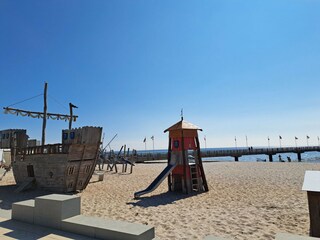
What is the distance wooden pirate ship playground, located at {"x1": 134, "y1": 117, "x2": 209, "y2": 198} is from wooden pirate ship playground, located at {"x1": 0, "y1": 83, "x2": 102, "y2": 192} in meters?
3.99

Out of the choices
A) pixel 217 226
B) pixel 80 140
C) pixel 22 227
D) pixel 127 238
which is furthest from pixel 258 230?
pixel 80 140

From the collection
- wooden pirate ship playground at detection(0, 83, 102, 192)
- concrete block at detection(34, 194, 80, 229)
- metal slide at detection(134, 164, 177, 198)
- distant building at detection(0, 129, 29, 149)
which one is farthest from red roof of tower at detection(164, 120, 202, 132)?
distant building at detection(0, 129, 29, 149)

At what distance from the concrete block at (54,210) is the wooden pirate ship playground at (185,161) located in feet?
22.0

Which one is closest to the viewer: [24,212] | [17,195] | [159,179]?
[24,212]

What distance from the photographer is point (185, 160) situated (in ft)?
37.6

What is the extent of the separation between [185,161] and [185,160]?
49mm

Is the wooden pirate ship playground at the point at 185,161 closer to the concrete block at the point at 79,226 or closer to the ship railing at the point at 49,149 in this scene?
the ship railing at the point at 49,149

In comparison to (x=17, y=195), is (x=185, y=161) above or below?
above

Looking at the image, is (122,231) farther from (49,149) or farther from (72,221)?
(49,149)

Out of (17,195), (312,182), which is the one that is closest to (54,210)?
(312,182)

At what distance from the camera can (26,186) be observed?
38.1 ft

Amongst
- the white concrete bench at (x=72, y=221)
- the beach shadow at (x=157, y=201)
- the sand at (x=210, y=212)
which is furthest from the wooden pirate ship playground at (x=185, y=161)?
the white concrete bench at (x=72, y=221)

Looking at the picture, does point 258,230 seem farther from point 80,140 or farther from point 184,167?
point 80,140

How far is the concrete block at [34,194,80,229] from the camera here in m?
4.60
